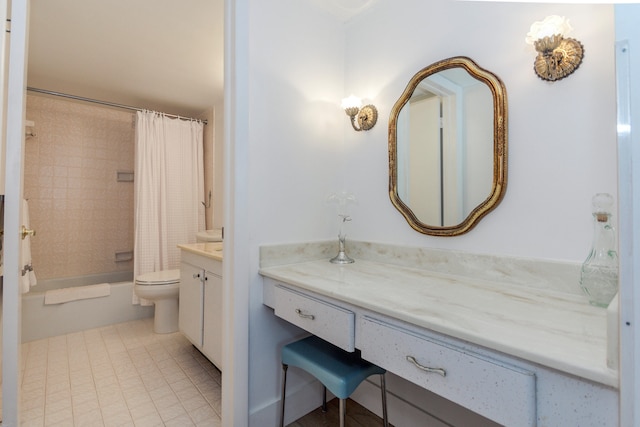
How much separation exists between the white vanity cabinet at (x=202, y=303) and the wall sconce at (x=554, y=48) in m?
1.74

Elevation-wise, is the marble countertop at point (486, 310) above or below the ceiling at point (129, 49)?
below

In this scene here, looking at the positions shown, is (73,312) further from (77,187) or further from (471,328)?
(471,328)

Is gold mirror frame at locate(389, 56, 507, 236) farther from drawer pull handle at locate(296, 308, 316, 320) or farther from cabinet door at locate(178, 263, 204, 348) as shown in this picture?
cabinet door at locate(178, 263, 204, 348)

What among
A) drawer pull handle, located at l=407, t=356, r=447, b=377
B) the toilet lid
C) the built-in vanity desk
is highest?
the built-in vanity desk

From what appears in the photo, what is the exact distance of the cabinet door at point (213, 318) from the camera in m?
1.73

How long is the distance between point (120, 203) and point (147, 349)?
204cm

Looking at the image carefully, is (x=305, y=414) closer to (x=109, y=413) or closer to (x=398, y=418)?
(x=398, y=418)

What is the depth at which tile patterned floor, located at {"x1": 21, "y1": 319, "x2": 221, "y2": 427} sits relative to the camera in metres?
1.52

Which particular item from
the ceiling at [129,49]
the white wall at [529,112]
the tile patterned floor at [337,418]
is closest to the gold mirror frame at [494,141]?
the white wall at [529,112]

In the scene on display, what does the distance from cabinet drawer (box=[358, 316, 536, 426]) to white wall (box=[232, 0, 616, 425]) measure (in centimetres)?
61

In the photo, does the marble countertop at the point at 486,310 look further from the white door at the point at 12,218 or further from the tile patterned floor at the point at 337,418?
the white door at the point at 12,218

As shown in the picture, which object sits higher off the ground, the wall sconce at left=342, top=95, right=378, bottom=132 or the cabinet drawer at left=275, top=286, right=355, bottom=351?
the wall sconce at left=342, top=95, right=378, bottom=132

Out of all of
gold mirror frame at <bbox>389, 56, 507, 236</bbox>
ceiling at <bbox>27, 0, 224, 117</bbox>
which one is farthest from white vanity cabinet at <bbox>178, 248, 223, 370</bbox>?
ceiling at <bbox>27, 0, 224, 117</bbox>

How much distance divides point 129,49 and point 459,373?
2854 millimetres
